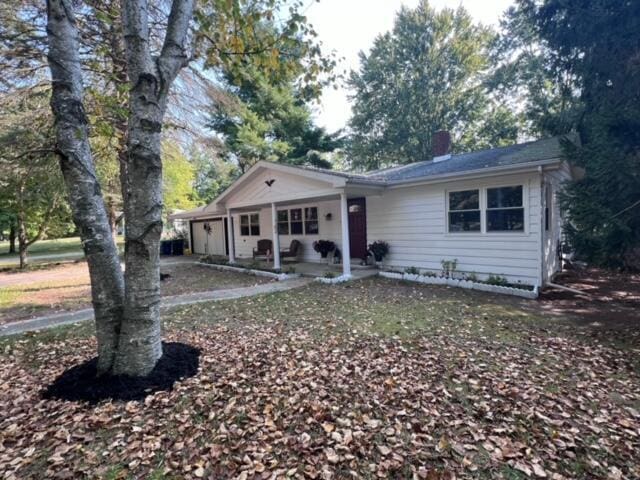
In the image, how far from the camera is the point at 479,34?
2434 centimetres

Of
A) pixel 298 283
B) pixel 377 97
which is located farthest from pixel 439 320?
pixel 377 97

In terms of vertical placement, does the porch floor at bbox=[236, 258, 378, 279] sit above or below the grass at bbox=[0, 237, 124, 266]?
below

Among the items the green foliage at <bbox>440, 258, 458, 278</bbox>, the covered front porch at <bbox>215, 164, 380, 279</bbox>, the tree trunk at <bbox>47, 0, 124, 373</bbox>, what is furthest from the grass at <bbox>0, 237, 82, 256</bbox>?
the green foliage at <bbox>440, 258, 458, 278</bbox>

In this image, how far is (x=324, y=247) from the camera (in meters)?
12.6

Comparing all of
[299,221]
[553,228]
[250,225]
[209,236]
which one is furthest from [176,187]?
[553,228]

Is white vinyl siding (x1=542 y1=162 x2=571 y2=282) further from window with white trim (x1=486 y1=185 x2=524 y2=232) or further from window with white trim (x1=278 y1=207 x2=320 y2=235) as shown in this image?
window with white trim (x1=278 y1=207 x2=320 y2=235)

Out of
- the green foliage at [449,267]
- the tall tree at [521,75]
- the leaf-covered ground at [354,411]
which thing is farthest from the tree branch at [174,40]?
the tall tree at [521,75]

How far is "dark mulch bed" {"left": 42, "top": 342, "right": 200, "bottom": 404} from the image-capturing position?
324cm

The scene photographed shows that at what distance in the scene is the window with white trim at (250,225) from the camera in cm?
1603

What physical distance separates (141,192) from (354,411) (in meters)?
2.98

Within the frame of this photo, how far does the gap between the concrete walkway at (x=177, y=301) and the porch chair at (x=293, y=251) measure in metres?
3.46

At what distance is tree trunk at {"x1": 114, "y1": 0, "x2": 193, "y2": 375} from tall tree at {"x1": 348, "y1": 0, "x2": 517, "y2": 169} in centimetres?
2370

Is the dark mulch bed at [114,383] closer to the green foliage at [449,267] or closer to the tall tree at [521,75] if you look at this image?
the green foliage at [449,267]

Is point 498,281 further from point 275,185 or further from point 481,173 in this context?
point 275,185
